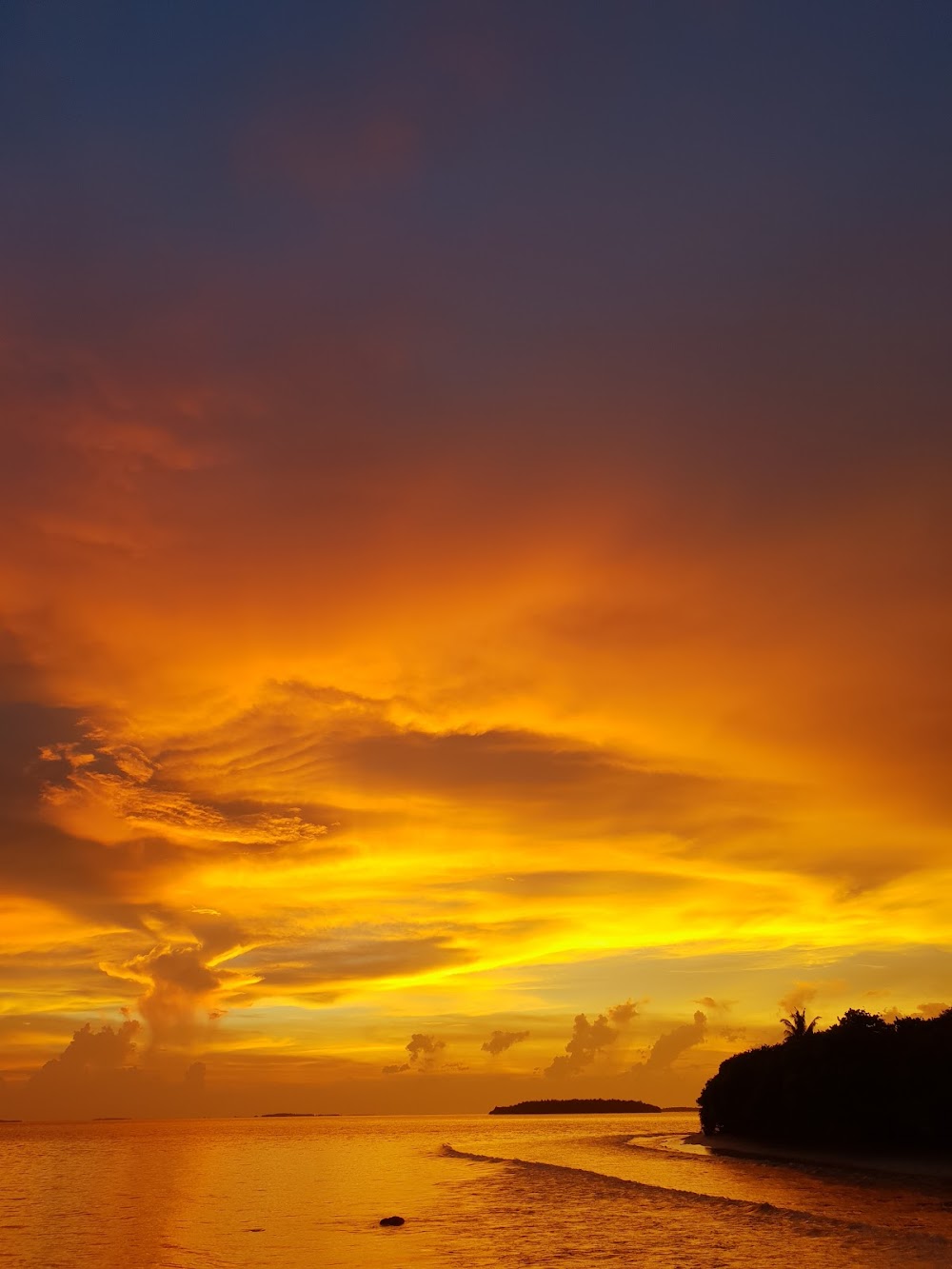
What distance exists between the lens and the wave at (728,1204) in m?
50.3

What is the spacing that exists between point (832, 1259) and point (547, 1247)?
1389 centimetres

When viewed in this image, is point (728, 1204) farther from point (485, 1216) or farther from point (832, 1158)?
point (832, 1158)

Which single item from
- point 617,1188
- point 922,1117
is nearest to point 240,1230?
point 617,1188

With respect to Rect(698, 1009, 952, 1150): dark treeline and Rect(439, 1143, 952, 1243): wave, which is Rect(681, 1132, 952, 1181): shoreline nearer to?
Rect(698, 1009, 952, 1150): dark treeline

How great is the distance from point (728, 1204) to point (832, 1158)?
40.3 metres

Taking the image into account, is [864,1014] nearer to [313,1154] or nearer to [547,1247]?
[547,1247]

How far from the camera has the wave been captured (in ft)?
165

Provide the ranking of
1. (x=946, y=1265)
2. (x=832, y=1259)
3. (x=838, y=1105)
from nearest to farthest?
1. (x=946, y=1265)
2. (x=832, y=1259)
3. (x=838, y=1105)

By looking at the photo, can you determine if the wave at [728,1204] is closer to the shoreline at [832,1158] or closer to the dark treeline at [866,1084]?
the shoreline at [832,1158]

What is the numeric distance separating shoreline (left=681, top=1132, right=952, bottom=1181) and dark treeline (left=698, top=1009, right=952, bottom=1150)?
9.07ft

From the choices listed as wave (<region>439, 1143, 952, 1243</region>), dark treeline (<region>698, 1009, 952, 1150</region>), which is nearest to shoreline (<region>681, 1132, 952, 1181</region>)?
dark treeline (<region>698, 1009, 952, 1150</region>)

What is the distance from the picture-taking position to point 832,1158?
318 feet

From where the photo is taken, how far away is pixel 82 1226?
63094 mm

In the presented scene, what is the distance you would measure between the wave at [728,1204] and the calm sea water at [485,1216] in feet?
0.54
